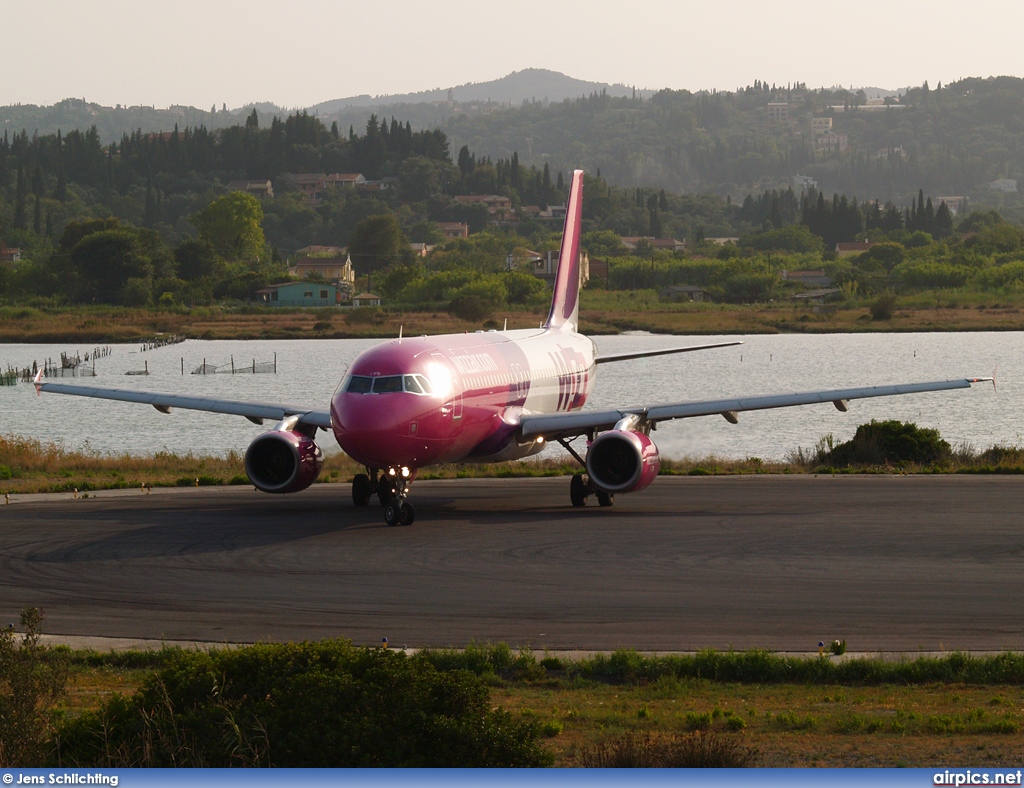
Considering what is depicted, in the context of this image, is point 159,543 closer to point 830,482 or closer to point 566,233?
point 830,482

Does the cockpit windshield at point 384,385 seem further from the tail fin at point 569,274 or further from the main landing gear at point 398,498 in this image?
the tail fin at point 569,274

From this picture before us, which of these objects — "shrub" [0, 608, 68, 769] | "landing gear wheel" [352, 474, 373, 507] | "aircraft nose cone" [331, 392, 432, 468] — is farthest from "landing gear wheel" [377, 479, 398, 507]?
"shrub" [0, 608, 68, 769]

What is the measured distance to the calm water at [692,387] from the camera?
74.6 meters

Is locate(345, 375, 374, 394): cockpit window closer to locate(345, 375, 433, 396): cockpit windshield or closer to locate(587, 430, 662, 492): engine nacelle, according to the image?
locate(345, 375, 433, 396): cockpit windshield

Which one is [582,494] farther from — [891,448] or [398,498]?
[891,448]

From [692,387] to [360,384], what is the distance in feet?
278

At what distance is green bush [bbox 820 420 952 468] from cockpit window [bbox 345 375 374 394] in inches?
876

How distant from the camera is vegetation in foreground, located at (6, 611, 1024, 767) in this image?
11406 mm

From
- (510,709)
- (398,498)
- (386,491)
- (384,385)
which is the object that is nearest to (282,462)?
(386,491)

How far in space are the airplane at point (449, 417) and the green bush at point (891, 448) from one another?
10.9 metres

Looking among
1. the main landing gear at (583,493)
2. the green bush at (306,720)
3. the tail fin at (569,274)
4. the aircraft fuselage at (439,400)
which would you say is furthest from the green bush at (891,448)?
the green bush at (306,720)

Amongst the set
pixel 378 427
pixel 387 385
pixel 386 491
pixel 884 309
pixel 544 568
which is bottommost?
pixel 884 309

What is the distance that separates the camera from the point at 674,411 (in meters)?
38.0

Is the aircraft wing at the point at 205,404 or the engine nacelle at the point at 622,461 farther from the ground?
the aircraft wing at the point at 205,404
